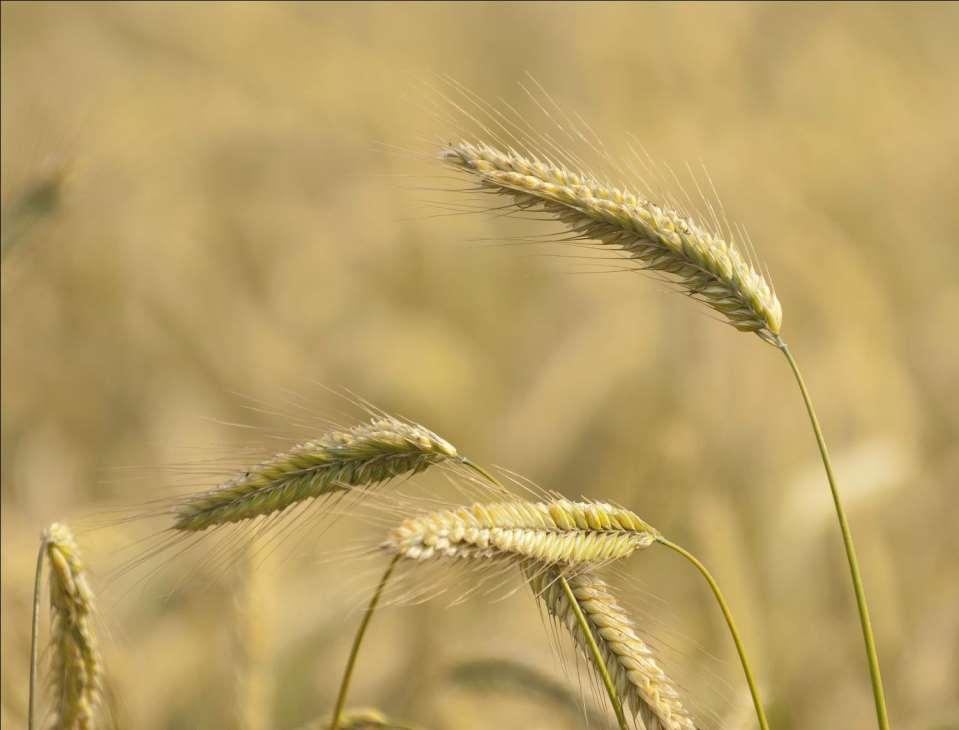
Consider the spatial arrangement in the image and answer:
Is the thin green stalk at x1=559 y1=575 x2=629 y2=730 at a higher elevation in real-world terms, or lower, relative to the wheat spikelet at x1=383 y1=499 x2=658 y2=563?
lower

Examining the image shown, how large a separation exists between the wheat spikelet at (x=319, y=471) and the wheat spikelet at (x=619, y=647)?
170 mm

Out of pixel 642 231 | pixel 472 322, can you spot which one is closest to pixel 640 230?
pixel 642 231

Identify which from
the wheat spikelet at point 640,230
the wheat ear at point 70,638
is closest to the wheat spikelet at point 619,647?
the wheat spikelet at point 640,230

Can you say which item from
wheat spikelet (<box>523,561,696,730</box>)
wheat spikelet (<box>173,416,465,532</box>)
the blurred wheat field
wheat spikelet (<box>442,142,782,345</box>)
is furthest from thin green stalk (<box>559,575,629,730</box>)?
the blurred wheat field

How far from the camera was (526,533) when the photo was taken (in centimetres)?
143

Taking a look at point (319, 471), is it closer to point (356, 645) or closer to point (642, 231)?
point (356, 645)

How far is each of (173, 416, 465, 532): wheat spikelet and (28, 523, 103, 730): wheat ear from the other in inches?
7.2

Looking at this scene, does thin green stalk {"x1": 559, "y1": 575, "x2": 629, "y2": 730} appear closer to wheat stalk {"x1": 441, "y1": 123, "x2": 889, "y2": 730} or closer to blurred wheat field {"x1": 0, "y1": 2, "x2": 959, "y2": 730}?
wheat stalk {"x1": 441, "y1": 123, "x2": 889, "y2": 730}

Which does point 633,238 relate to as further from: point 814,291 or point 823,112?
point 823,112

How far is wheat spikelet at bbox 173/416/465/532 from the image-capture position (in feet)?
5.04

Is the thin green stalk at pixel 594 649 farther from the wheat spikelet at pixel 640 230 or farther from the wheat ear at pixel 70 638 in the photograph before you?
the wheat ear at pixel 70 638

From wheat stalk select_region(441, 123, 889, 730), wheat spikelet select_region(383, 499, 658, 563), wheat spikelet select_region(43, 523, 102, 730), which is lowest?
wheat spikelet select_region(43, 523, 102, 730)

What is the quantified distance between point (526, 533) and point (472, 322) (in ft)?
18.0

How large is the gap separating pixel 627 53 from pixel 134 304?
114 inches
